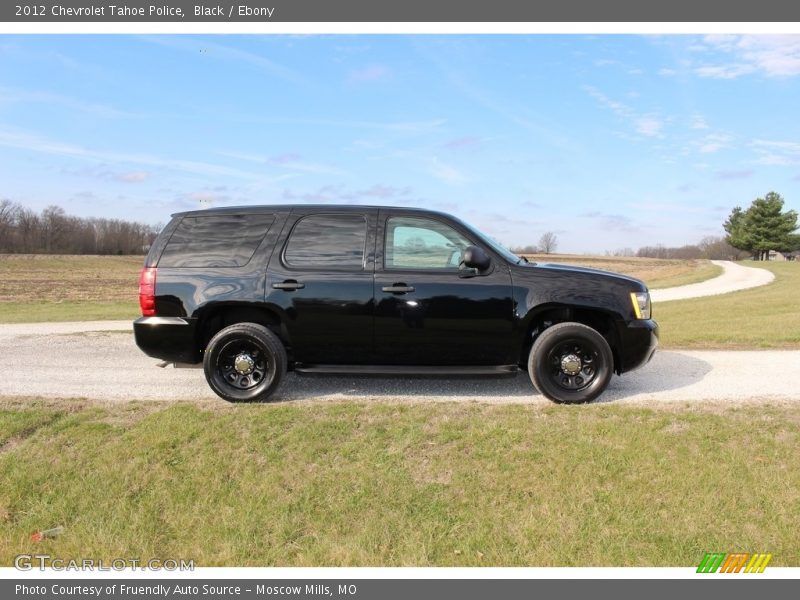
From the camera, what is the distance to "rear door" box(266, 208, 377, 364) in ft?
17.0

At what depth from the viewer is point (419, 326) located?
16.9ft

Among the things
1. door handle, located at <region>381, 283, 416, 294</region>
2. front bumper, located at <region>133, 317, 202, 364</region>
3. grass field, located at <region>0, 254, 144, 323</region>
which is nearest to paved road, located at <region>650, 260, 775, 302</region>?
door handle, located at <region>381, 283, 416, 294</region>

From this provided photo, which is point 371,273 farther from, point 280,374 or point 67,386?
point 67,386

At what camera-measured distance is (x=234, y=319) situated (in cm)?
546

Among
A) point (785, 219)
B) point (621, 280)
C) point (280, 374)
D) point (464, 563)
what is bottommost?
point (464, 563)

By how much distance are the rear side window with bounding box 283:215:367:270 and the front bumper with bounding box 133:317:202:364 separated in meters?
1.17

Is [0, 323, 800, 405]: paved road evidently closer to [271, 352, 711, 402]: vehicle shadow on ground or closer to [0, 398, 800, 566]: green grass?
[271, 352, 711, 402]: vehicle shadow on ground

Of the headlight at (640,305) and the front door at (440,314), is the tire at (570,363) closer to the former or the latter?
the front door at (440,314)

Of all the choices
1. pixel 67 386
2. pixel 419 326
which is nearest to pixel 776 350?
pixel 419 326

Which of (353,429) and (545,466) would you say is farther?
(353,429)

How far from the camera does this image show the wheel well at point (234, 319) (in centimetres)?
535

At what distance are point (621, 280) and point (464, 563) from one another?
3404 millimetres

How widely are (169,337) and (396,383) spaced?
7.79 feet

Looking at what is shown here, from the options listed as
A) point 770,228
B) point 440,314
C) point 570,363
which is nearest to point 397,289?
point 440,314
